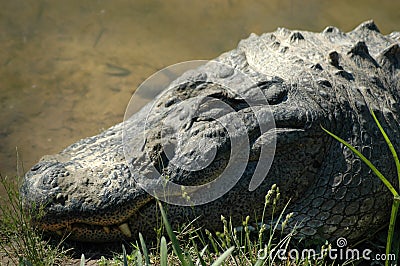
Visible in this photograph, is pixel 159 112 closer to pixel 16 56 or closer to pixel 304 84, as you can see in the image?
pixel 304 84

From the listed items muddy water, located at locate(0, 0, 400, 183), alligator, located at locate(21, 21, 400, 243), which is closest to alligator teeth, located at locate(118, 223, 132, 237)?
alligator, located at locate(21, 21, 400, 243)

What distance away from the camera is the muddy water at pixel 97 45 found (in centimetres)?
540

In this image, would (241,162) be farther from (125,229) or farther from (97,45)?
(97,45)

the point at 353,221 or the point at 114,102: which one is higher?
the point at 114,102

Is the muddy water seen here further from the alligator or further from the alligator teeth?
the alligator teeth

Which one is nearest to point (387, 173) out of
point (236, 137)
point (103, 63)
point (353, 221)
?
point (353, 221)

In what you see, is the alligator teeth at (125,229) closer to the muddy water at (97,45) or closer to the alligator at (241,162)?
the alligator at (241,162)

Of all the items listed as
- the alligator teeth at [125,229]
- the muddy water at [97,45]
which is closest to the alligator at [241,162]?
the alligator teeth at [125,229]

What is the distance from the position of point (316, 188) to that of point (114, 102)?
104 inches

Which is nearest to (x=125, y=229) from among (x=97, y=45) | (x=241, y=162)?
(x=241, y=162)

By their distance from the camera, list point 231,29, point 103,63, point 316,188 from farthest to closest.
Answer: point 231,29
point 103,63
point 316,188

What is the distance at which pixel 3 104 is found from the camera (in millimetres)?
5598

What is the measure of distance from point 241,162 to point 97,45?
135 inches

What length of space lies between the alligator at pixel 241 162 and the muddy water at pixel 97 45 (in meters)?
1.45
